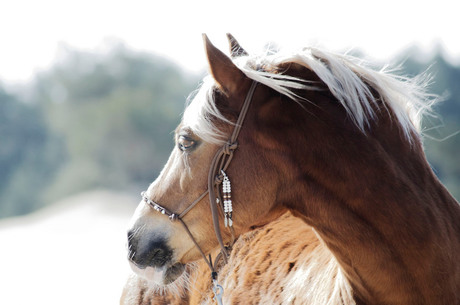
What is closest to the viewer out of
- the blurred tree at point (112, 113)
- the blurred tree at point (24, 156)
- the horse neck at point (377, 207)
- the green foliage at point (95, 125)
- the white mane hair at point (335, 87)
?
the horse neck at point (377, 207)

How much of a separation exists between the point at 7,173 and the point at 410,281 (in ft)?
132

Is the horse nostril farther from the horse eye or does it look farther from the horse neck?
the horse neck

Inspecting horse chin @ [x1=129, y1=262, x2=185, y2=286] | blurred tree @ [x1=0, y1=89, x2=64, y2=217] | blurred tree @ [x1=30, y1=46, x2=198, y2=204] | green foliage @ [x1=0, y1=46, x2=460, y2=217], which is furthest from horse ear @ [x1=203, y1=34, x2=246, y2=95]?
blurred tree @ [x1=0, y1=89, x2=64, y2=217]

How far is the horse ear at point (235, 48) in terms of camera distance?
2.83 meters

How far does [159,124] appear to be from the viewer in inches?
1443

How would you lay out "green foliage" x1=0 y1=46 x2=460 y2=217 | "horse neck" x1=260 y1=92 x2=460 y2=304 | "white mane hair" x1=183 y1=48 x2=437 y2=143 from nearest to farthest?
"horse neck" x1=260 y1=92 x2=460 y2=304 < "white mane hair" x1=183 y1=48 x2=437 y2=143 < "green foliage" x1=0 y1=46 x2=460 y2=217

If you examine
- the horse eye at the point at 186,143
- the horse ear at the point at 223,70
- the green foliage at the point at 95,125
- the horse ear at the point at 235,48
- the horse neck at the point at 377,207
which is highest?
the green foliage at the point at 95,125

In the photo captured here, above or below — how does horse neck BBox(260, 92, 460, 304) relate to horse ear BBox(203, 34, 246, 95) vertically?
below

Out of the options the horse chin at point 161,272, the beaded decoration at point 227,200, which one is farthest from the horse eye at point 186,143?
the horse chin at point 161,272

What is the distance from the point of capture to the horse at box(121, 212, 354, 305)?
2.81 m

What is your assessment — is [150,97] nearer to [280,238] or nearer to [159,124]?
[159,124]

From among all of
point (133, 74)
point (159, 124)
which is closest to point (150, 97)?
point (159, 124)

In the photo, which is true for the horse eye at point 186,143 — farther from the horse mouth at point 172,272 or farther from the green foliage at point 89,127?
the green foliage at point 89,127

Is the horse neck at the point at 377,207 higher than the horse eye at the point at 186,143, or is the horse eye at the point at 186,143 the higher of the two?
the horse eye at the point at 186,143
